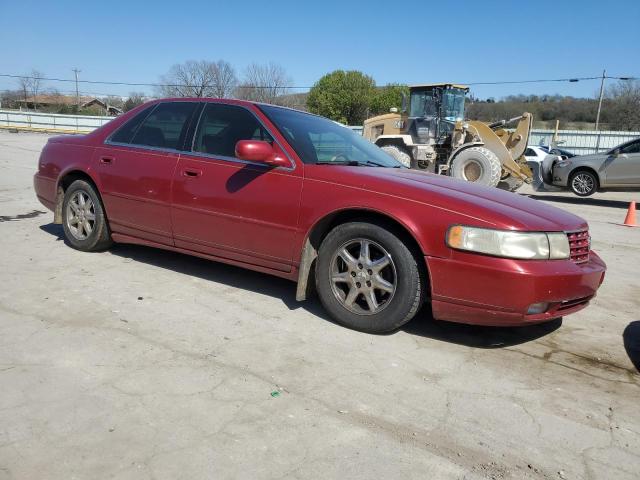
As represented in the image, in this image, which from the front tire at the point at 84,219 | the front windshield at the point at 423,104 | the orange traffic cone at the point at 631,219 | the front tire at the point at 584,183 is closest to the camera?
the front tire at the point at 84,219

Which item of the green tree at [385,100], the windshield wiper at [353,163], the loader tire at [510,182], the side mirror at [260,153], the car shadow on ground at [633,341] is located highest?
the green tree at [385,100]

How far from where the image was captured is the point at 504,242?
10.8ft

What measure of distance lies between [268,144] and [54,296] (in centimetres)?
201

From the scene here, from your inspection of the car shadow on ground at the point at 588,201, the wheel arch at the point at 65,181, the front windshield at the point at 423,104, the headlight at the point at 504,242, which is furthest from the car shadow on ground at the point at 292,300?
the car shadow on ground at the point at 588,201

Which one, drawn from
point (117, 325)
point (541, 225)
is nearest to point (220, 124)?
point (117, 325)

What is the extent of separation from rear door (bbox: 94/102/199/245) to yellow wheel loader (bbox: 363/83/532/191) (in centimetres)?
890

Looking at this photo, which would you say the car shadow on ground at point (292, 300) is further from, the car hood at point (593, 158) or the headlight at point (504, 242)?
the car hood at point (593, 158)

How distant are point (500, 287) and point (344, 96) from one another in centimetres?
5859

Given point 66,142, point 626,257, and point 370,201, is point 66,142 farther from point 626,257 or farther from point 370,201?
point 626,257

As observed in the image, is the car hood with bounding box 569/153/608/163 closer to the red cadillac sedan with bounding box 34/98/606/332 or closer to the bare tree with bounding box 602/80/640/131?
the red cadillac sedan with bounding box 34/98/606/332

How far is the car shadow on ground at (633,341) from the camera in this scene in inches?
143

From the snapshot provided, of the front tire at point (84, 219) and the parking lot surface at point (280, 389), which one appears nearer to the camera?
the parking lot surface at point (280, 389)

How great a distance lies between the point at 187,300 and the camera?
14.0 feet

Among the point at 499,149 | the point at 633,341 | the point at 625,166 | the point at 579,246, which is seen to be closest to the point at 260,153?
the point at 579,246
